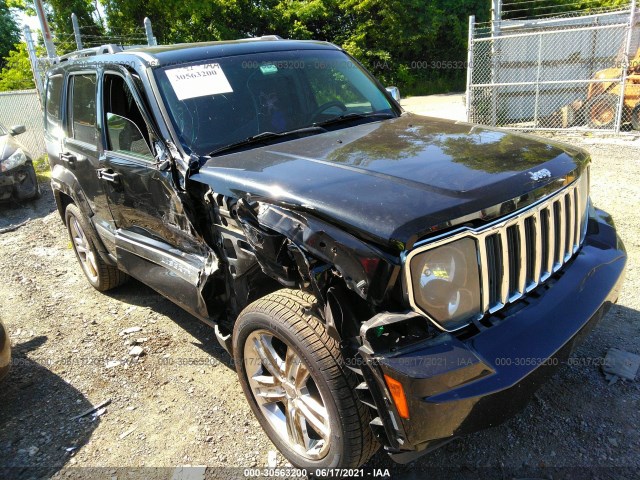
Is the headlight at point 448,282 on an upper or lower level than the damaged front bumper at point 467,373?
upper

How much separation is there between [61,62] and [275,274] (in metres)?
3.58

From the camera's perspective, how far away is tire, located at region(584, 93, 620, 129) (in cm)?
980

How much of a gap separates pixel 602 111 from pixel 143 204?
387 inches

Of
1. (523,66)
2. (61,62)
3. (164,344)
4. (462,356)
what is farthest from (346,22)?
(462,356)

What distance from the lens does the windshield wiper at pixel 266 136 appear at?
288cm

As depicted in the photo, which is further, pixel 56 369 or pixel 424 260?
pixel 56 369

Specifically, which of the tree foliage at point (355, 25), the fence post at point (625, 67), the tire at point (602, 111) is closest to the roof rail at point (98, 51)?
the fence post at point (625, 67)

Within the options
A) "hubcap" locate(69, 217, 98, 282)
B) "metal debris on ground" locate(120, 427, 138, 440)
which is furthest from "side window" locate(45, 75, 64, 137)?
"metal debris on ground" locate(120, 427, 138, 440)

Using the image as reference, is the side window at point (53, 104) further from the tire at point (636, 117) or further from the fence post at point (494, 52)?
the tire at point (636, 117)

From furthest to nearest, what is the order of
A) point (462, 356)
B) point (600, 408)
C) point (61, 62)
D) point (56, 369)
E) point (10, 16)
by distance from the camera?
point (10, 16), point (61, 62), point (56, 369), point (600, 408), point (462, 356)

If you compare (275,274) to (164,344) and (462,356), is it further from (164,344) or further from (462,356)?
(164,344)

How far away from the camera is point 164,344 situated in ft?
12.6

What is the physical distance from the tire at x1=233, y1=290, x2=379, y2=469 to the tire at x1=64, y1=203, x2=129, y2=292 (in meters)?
2.39

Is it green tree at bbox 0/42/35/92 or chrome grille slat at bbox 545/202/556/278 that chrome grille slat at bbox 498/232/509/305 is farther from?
green tree at bbox 0/42/35/92
